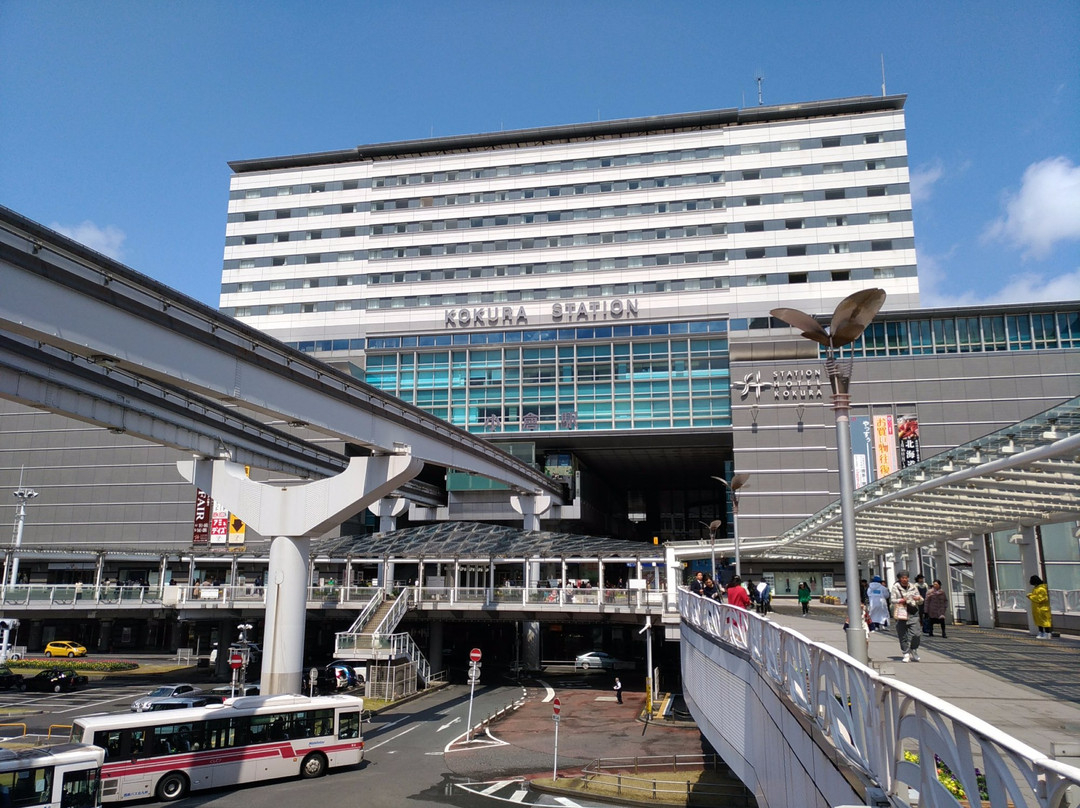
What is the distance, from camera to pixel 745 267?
208 feet

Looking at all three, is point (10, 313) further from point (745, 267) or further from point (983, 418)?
point (983, 418)

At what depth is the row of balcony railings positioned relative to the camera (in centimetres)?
4088

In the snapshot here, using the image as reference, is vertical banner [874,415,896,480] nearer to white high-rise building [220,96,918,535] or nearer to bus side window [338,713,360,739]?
white high-rise building [220,96,918,535]

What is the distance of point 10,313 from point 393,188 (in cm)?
5803

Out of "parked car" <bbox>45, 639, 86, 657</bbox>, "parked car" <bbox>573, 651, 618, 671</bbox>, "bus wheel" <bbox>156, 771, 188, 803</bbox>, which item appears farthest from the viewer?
"parked car" <bbox>45, 639, 86, 657</bbox>

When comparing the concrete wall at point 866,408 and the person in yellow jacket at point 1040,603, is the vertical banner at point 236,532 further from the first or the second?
the person in yellow jacket at point 1040,603

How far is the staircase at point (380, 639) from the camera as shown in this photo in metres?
38.3

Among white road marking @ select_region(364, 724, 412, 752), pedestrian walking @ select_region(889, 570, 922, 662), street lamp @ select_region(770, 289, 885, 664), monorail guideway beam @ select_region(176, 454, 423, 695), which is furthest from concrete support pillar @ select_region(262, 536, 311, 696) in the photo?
street lamp @ select_region(770, 289, 885, 664)

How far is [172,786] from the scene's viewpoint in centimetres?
2175

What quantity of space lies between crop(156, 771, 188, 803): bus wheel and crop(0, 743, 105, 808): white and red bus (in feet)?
13.5

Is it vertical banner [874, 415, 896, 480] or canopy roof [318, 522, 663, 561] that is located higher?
vertical banner [874, 415, 896, 480]

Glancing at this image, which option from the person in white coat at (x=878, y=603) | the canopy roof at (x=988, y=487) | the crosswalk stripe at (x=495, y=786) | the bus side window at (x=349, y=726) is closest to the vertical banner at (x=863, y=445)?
the canopy roof at (x=988, y=487)

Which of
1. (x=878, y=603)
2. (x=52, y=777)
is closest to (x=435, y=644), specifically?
(x=52, y=777)

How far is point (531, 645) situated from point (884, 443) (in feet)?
97.2
